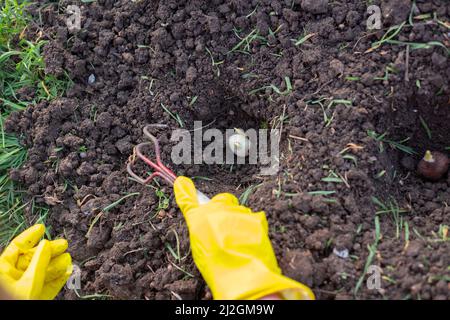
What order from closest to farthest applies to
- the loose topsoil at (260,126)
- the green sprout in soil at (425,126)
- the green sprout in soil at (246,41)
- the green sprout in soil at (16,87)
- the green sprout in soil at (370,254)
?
the green sprout in soil at (370,254) < the loose topsoil at (260,126) < the green sprout in soil at (425,126) < the green sprout in soil at (246,41) < the green sprout in soil at (16,87)

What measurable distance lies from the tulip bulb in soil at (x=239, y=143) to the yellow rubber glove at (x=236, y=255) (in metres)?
0.47

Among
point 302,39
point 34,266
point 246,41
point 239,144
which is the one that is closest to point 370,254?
point 239,144

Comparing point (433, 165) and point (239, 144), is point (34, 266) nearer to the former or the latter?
point (239, 144)

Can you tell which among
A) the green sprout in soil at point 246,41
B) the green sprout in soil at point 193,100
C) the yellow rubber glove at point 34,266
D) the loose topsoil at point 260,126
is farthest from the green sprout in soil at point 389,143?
the yellow rubber glove at point 34,266

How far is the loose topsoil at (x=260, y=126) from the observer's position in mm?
2154

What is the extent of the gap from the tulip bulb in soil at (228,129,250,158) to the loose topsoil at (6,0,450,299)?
108 mm

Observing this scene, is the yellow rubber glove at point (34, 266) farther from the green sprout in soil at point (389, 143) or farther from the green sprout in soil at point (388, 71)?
the green sprout in soil at point (388, 71)


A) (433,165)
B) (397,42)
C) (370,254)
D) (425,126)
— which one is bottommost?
(370,254)

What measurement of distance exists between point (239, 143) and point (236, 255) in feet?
2.31

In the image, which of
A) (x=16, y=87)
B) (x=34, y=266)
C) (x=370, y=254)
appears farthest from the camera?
(x=16, y=87)

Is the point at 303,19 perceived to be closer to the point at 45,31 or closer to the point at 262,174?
the point at 262,174

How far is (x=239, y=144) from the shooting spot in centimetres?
247

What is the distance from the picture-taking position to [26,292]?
215 centimetres
